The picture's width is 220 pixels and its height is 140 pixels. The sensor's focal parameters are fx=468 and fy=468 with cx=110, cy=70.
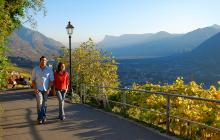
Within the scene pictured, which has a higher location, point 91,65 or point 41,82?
point 91,65

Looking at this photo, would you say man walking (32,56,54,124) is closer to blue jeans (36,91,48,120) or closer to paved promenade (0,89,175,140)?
blue jeans (36,91,48,120)

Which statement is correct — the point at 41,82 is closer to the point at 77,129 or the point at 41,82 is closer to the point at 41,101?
the point at 41,101

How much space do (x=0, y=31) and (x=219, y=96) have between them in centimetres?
926

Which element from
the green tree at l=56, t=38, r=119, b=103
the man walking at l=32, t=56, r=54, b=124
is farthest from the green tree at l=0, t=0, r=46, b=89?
the green tree at l=56, t=38, r=119, b=103

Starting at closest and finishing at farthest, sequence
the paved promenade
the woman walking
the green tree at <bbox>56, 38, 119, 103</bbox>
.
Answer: the paved promenade < the woman walking < the green tree at <bbox>56, 38, 119, 103</bbox>

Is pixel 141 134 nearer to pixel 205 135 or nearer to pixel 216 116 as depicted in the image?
pixel 205 135

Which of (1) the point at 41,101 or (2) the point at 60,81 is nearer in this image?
(1) the point at 41,101

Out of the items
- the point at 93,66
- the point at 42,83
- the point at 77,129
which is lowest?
the point at 77,129

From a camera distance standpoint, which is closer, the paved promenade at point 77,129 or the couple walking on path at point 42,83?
the paved promenade at point 77,129

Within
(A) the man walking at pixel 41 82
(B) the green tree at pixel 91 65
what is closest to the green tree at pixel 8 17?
(A) the man walking at pixel 41 82

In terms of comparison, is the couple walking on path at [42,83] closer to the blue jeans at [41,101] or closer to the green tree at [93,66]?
the blue jeans at [41,101]

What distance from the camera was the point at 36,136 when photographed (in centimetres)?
1183

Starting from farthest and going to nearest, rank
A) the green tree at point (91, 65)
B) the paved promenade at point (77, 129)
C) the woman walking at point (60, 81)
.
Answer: the green tree at point (91, 65)
the woman walking at point (60, 81)
the paved promenade at point (77, 129)

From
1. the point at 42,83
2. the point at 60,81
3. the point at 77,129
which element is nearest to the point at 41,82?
the point at 42,83
